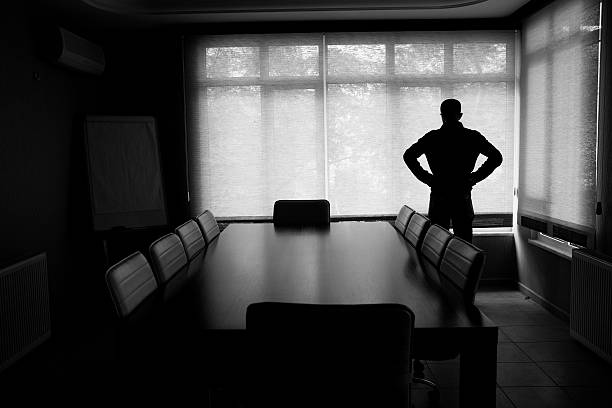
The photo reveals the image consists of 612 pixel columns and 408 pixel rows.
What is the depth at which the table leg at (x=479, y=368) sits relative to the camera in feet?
6.24

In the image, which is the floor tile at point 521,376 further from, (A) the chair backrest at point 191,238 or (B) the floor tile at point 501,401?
(A) the chair backrest at point 191,238

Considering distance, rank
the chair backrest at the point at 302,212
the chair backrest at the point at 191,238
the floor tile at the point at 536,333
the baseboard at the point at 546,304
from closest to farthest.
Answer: the chair backrest at the point at 191,238, the floor tile at the point at 536,333, the baseboard at the point at 546,304, the chair backrest at the point at 302,212

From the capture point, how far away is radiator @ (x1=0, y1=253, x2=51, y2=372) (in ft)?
11.7

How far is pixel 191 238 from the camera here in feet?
11.3

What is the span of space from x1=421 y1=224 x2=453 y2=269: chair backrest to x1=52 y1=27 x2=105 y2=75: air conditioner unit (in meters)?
3.43

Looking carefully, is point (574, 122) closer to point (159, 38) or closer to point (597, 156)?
point (597, 156)

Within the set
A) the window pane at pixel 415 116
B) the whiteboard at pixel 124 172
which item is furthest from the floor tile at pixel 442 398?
the whiteboard at pixel 124 172

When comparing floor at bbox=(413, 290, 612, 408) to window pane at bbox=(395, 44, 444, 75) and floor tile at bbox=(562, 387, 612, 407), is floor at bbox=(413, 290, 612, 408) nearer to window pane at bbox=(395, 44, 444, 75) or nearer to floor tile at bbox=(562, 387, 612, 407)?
floor tile at bbox=(562, 387, 612, 407)

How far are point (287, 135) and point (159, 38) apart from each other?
5.68ft

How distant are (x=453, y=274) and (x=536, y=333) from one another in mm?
2147

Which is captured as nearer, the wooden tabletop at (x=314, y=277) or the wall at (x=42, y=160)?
the wooden tabletop at (x=314, y=277)

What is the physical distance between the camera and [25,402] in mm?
3189

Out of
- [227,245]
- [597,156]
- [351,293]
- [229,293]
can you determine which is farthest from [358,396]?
[597,156]

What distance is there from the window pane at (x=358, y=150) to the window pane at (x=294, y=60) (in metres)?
0.32
